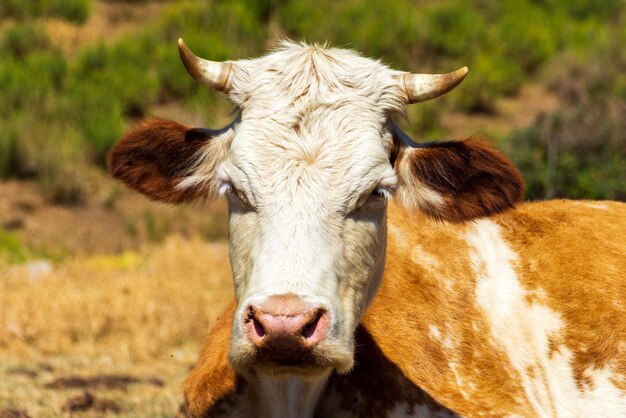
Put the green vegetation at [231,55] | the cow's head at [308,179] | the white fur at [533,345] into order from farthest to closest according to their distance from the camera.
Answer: the green vegetation at [231,55] → the white fur at [533,345] → the cow's head at [308,179]

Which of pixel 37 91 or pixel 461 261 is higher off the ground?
pixel 461 261

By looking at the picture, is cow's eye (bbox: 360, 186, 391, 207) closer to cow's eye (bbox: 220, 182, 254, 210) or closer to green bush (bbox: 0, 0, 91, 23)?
cow's eye (bbox: 220, 182, 254, 210)

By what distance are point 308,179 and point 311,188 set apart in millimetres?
39

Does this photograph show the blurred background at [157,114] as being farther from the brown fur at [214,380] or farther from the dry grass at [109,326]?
the brown fur at [214,380]

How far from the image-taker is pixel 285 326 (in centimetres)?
381

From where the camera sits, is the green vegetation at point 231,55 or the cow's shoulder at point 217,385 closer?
the cow's shoulder at point 217,385

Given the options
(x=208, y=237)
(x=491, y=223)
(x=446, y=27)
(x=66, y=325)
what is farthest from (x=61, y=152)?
(x=491, y=223)

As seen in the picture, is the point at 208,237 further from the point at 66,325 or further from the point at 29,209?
the point at 66,325

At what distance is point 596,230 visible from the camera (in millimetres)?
6055

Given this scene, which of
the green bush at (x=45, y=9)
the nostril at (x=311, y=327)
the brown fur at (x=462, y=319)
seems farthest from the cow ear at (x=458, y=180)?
the green bush at (x=45, y=9)

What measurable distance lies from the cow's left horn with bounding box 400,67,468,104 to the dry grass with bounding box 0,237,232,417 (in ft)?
11.9

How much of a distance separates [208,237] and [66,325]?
6507mm

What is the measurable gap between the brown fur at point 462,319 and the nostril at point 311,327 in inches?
36.6

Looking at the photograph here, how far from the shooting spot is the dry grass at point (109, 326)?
8.10 m
